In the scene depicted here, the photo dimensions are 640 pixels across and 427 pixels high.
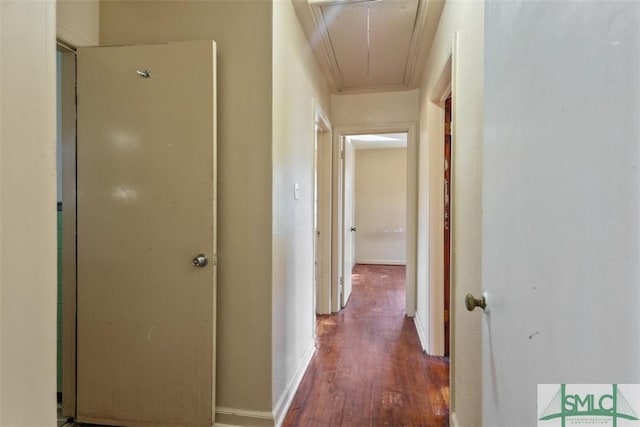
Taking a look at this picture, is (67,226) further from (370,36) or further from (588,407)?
(370,36)

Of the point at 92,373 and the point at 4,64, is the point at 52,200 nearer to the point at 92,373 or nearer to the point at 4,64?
the point at 4,64

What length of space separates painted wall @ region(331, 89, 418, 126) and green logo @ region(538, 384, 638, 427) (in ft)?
Answer: 10.3

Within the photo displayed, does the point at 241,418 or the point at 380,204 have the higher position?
the point at 380,204

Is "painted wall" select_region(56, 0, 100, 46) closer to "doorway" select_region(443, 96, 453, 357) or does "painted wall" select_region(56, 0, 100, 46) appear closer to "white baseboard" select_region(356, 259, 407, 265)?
"doorway" select_region(443, 96, 453, 357)

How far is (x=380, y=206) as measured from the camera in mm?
6781

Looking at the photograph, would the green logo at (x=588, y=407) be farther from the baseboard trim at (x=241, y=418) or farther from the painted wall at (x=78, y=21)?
the painted wall at (x=78, y=21)

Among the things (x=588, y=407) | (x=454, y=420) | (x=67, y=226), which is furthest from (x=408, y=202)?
(x=588, y=407)

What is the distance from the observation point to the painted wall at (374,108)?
3.40 meters

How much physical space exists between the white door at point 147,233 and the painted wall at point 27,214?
0.93m

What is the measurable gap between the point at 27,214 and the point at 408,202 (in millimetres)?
3133

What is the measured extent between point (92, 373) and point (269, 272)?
111cm

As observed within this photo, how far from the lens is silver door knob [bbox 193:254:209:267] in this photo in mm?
1650

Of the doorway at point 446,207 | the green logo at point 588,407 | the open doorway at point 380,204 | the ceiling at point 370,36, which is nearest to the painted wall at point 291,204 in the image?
the ceiling at point 370,36

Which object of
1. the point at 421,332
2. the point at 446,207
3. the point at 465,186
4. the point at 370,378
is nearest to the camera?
the point at 465,186
